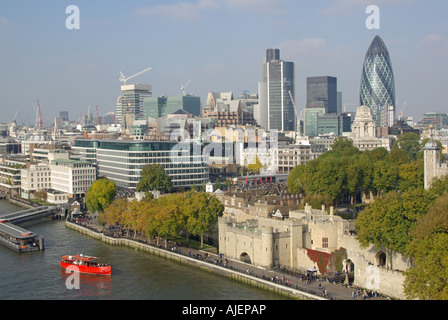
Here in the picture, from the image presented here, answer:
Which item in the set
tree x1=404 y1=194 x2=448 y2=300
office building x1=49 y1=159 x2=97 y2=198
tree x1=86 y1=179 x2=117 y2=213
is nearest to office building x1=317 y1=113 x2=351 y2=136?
office building x1=49 y1=159 x2=97 y2=198

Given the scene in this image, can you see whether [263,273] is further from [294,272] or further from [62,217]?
[62,217]

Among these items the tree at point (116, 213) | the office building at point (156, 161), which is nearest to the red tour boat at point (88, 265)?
the tree at point (116, 213)

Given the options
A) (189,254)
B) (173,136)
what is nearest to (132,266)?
(189,254)

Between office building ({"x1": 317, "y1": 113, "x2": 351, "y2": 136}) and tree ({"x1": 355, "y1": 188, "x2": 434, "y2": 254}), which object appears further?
office building ({"x1": 317, "y1": 113, "x2": 351, "y2": 136})

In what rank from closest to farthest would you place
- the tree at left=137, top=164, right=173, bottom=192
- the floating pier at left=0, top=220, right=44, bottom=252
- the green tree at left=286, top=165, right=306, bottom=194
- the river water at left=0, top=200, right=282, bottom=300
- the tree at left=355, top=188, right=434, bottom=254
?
the tree at left=355, top=188, right=434, bottom=254 → the river water at left=0, top=200, right=282, bottom=300 → the floating pier at left=0, top=220, right=44, bottom=252 → the green tree at left=286, top=165, right=306, bottom=194 → the tree at left=137, top=164, right=173, bottom=192

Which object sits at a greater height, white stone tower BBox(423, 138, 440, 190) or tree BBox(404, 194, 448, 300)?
white stone tower BBox(423, 138, 440, 190)

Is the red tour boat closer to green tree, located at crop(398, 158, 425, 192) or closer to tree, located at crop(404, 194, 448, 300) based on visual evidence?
tree, located at crop(404, 194, 448, 300)

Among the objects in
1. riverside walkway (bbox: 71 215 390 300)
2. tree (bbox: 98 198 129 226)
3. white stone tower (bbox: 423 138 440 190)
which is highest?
white stone tower (bbox: 423 138 440 190)
